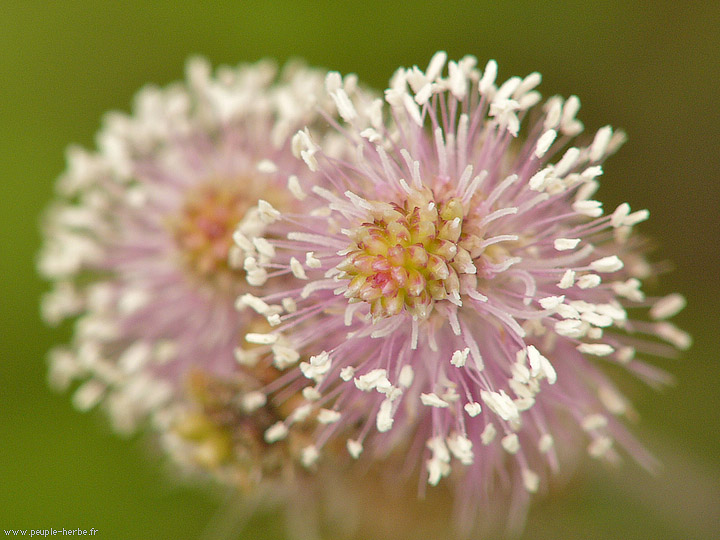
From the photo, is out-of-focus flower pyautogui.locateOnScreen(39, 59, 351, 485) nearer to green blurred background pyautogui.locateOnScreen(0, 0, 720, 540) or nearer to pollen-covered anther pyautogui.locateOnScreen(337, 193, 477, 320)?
pollen-covered anther pyautogui.locateOnScreen(337, 193, 477, 320)

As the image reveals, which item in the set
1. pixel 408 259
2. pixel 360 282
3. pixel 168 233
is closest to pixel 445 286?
pixel 408 259

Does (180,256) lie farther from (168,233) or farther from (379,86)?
Result: (379,86)

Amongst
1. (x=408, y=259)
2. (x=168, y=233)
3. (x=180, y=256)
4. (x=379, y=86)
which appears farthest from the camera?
(x=379, y=86)

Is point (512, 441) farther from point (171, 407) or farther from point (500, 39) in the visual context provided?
point (500, 39)

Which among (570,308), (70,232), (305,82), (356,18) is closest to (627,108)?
(356,18)

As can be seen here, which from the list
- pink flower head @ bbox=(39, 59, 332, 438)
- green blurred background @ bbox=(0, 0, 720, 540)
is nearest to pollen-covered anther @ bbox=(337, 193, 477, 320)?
pink flower head @ bbox=(39, 59, 332, 438)

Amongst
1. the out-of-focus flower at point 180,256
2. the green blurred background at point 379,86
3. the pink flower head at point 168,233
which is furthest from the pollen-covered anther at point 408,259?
the green blurred background at point 379,86

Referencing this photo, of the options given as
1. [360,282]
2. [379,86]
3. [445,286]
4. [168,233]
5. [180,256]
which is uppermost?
[379,86]

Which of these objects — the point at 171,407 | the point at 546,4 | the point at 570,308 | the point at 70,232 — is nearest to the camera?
the point at 570,308
